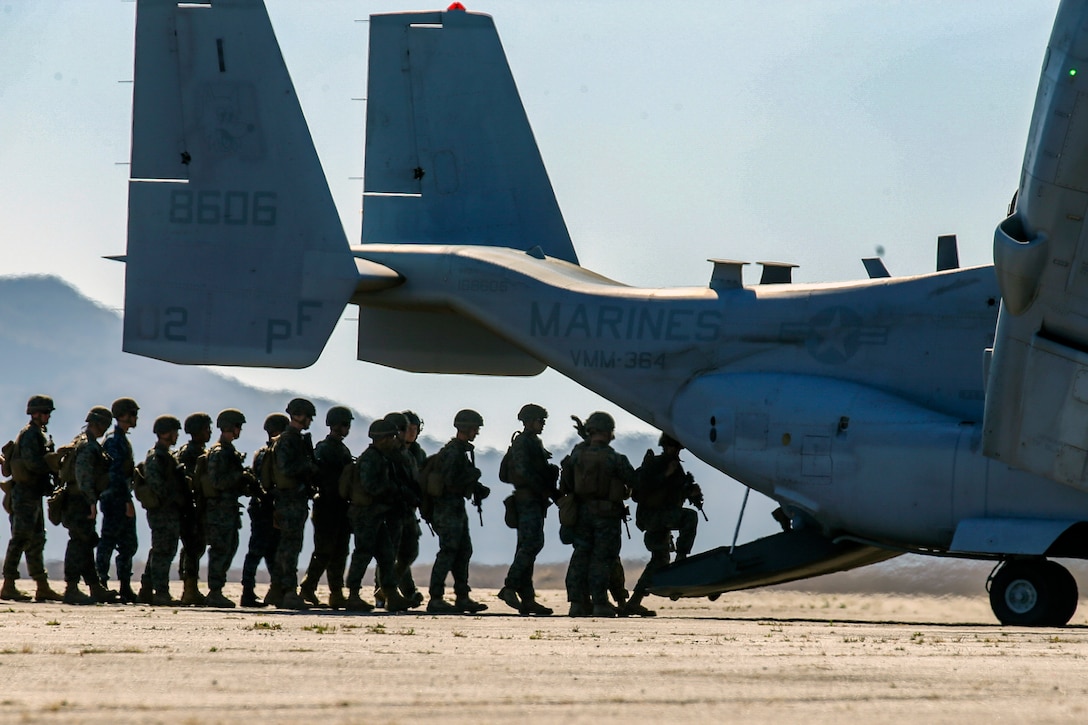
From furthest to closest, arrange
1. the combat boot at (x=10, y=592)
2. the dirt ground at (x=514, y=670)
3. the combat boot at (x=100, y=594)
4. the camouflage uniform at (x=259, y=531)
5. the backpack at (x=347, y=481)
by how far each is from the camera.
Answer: the combat boot at (x=10, y=592) < the camouflage uniform at (x=259, y=531) < the combat boot at (x=100, y=594) < the backpack at (x=347, y=481) < the dirt ground at (x=514, y=670)

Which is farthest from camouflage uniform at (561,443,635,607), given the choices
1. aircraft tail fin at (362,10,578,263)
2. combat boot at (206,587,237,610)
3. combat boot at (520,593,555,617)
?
aircraft tail fin at (362,10,578,263)

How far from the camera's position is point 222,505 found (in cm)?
1257

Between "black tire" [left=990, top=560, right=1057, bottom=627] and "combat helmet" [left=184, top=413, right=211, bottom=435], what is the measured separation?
6777 mm

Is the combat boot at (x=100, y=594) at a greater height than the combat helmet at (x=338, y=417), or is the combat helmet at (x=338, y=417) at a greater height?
the combat helmet at (x=338, y=417)

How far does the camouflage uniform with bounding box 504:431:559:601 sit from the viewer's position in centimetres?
1258

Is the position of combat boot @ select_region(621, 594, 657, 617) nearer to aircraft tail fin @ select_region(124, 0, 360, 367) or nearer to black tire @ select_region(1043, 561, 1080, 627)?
black tire @ select_region(1043, 561, 1080, 627)

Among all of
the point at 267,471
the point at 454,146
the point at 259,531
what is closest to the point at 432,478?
the point at 267,471

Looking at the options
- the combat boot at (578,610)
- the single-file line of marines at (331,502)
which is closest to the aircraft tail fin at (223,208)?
the single-file line of marines at (331,502)

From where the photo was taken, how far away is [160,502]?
1261 cm

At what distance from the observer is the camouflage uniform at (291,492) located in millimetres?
12117

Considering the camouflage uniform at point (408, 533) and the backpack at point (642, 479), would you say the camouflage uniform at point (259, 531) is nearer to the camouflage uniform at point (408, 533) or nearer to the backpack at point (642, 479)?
the camouflage uniform at point (408, 533)

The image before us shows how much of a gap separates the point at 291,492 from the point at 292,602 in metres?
0.92

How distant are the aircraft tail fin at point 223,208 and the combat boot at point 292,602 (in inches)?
115

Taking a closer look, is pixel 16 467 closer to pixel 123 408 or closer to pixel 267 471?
pixel 123 408
